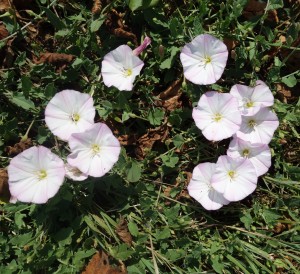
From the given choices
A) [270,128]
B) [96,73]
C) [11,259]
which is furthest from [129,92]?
[11,259]

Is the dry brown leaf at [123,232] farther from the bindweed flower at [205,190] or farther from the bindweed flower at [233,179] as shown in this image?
the bindweed flower at [233,179]

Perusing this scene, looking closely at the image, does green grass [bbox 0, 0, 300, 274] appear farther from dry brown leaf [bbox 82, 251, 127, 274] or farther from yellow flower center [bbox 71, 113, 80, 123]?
yellow flower center [bbox 71, 113, 80, 123]

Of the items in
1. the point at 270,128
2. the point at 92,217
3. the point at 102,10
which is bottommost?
the point at 92,217

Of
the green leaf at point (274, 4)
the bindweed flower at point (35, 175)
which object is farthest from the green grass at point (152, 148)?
the bindweed flower at point (35, 175)

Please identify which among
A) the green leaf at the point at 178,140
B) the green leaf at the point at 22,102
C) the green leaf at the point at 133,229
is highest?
the green leaf at the point at 22,102

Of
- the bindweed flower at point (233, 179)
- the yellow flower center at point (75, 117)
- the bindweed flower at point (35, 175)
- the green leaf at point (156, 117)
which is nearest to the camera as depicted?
the bindweed flower at point (35, 175)

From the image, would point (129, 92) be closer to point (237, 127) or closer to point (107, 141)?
point (107, 141)
